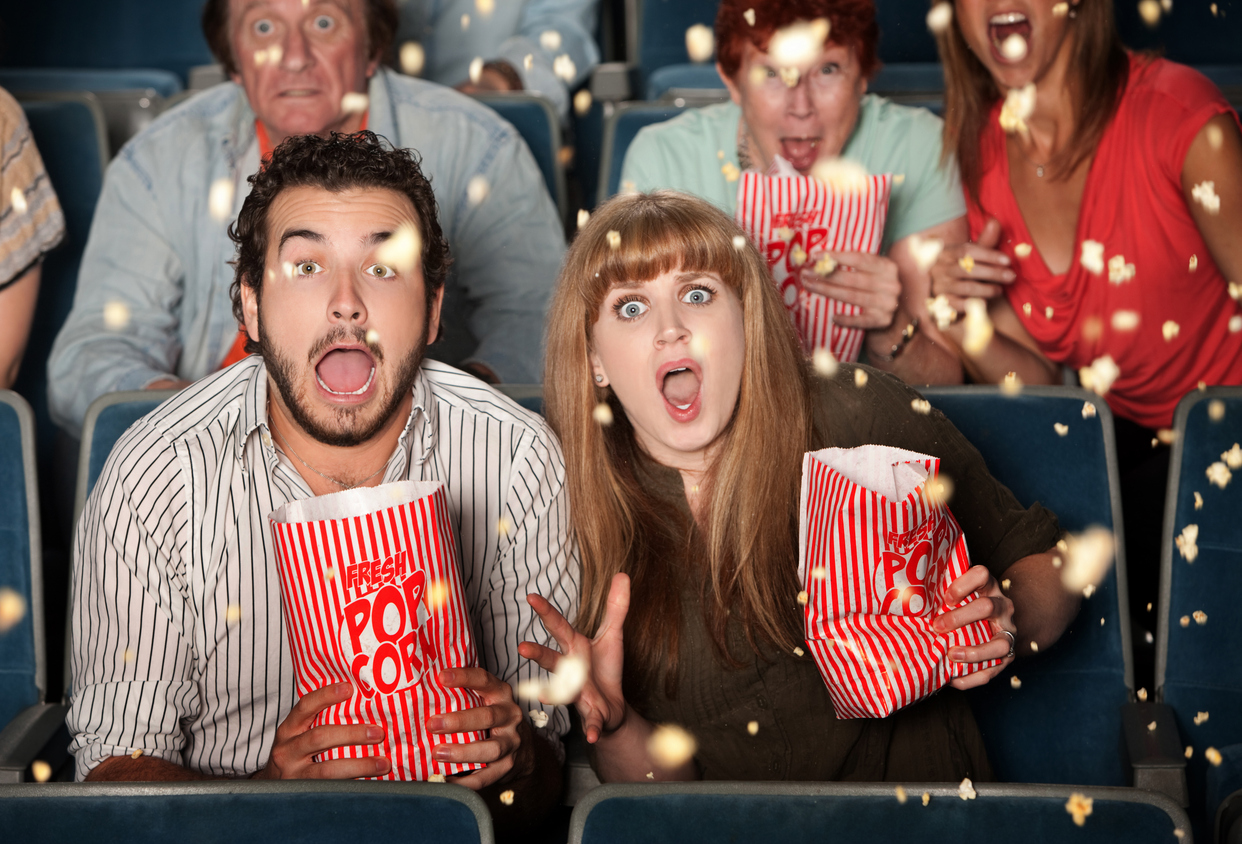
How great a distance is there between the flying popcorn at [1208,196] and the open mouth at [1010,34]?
41cm

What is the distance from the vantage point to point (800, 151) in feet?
7.73

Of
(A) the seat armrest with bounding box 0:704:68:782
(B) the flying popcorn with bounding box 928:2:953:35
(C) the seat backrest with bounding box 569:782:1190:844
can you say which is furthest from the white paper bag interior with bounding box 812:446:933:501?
(B) the flying popcorn with bounding box 928:2:953:35

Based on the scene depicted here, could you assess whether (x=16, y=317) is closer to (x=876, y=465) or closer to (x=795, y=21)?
(x=795, y=21)

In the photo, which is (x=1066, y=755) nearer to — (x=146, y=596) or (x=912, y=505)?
(x=912, y=505)

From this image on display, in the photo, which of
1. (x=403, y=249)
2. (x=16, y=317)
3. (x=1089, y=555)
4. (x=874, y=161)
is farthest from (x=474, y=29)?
(x=1089, y=555)

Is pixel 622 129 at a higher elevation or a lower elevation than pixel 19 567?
higher

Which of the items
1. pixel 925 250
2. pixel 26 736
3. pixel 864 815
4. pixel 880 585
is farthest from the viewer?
pixel 925 250

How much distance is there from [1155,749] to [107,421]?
152 cm

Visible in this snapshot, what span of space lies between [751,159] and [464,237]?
623 millimetres

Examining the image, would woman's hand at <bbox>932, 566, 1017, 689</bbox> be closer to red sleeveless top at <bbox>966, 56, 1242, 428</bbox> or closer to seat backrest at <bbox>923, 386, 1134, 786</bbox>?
seat backrest at <bbox>923, 386, 1134, 786</bbox>

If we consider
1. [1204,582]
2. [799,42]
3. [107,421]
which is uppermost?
[799,42]

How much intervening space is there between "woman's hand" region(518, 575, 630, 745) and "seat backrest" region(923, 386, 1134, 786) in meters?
0.61

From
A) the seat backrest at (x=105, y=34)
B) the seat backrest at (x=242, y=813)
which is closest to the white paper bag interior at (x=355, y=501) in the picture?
the seat backrest at (x=242, y=813)

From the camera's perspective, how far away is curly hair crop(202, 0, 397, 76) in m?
2.54
